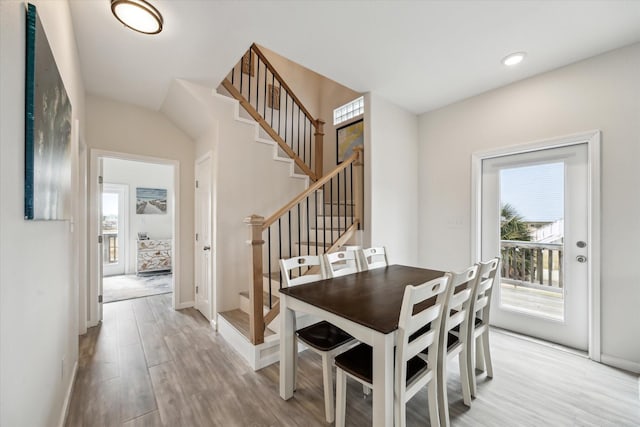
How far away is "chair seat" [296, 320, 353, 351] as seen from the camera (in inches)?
65.2

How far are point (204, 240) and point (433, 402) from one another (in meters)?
2.94

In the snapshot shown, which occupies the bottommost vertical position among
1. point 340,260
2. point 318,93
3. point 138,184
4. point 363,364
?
point 363,364

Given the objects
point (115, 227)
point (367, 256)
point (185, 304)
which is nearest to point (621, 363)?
point (367, 256)

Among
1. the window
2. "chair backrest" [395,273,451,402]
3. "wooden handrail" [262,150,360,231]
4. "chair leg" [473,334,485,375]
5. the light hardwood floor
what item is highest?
the window

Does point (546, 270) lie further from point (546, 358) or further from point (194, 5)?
point (194, 5)

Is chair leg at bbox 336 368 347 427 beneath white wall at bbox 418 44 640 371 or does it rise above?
beneath

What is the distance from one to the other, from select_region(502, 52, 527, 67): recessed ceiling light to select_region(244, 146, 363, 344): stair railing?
5.02 feet

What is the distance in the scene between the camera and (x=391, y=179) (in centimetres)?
326

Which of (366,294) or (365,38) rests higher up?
(365,38)

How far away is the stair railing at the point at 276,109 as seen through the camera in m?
3.62

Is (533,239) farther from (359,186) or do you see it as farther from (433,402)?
(433,402)

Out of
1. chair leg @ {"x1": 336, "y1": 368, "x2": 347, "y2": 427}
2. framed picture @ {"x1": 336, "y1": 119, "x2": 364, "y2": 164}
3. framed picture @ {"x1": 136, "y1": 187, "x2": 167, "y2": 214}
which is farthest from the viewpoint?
framed picture @ {"x1": 136, "y1": 187, "x2": 167, "y2": 214}

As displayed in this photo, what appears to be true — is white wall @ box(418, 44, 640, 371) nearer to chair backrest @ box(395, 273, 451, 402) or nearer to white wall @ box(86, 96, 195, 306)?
chair backrest @ box(395, 273, 451, 402)

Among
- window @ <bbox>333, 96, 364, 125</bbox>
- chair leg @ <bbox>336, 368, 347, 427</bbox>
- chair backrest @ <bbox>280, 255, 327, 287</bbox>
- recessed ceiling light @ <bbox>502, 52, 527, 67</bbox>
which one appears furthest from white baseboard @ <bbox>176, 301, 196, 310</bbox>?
recessed ceiling light @ <bbox>502, 52, 527, 67</bbox>
